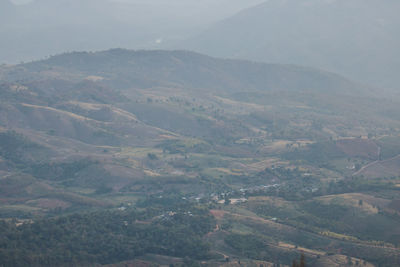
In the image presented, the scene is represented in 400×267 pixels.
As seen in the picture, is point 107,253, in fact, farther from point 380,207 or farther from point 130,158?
point 130,158

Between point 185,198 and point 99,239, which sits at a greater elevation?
point 99,239

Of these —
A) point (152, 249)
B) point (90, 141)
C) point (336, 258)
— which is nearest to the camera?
point (336, 258)

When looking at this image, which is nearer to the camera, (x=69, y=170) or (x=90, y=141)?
(x=69, y=170)

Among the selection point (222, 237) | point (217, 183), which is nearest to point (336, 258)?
point (222, 237)

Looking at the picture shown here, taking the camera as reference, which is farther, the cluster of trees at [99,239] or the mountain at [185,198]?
the mountain at [185,198]

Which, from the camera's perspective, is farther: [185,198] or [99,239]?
[185,198]

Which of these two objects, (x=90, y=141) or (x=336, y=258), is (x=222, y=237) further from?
(x=90, y=141)

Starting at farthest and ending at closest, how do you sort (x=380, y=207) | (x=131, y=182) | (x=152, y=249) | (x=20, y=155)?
1. (x=20, y=155)
2. (x=131, y=182)
3. (x=380, y=207)
4. (x=152, y=249)

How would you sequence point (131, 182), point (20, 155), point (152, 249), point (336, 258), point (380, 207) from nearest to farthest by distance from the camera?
1. point (336, 258)
2. point (152, 249)
3. point (380, 207)
4. point (131, 182)
5. point (20, 155)

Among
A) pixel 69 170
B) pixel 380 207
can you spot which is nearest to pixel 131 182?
pixel 69 170

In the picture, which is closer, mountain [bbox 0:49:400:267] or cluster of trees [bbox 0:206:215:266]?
cluster of trees [bbox 0:206:215:266]
